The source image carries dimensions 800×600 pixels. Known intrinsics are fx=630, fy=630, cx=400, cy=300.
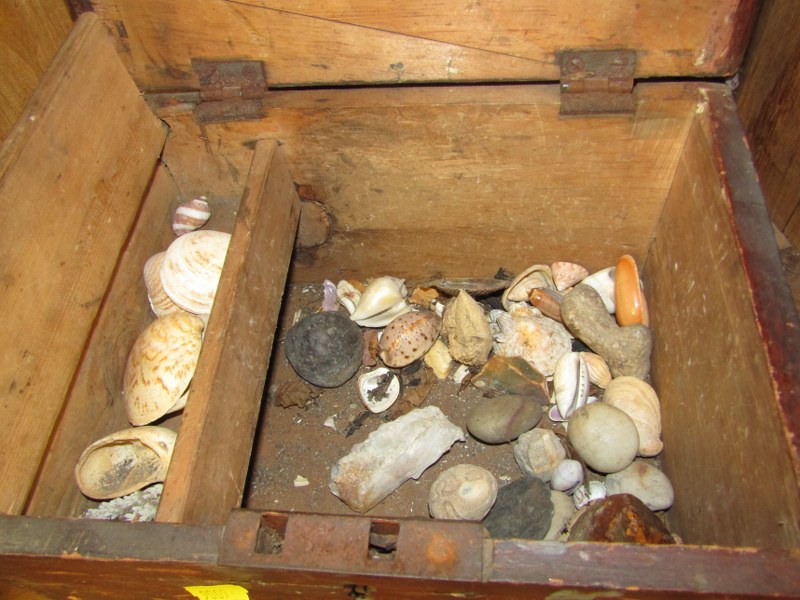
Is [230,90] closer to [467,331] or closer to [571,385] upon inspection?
[467,331]

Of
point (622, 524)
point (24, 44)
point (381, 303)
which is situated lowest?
point (622, 524)

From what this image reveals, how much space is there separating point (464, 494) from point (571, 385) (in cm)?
36

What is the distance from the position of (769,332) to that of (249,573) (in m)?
0.84

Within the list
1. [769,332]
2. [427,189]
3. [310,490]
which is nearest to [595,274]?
[427,189]

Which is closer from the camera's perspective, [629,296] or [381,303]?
[629,296]

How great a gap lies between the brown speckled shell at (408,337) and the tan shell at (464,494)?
313 millimetres

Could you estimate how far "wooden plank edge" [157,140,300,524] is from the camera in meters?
0.98

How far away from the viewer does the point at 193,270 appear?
4.77 feet

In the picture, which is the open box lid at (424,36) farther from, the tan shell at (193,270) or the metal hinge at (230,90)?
the tan shell at (193,270)

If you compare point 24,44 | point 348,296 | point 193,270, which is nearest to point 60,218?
point 193,270

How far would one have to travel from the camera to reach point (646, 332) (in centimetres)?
142

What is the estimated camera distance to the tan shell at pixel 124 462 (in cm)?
128

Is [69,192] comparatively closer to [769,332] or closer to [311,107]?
[311,107]

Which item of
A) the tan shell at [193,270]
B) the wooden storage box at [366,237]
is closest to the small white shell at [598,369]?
the wooden storage box at [366,237]
